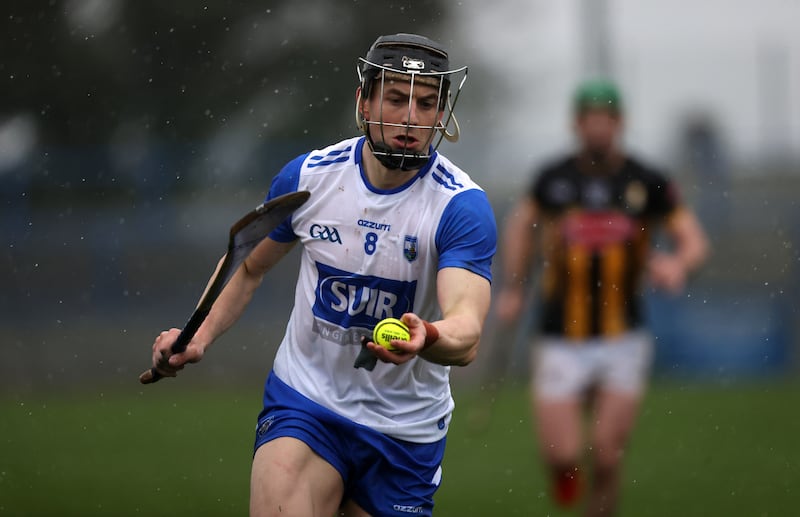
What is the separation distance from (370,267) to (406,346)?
762 millimetres

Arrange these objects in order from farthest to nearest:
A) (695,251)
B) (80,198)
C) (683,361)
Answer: (80,198), (683,361), (695,251)

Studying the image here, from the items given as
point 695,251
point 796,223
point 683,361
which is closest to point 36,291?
point 683,361

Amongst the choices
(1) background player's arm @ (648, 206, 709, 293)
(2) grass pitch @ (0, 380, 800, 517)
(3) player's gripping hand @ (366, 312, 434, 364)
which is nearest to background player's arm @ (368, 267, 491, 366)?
(3) player's gripping hand @ (366, 312, 434, 364)

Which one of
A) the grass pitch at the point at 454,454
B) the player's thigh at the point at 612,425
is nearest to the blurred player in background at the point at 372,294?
the player's thigh at the point at 612,425

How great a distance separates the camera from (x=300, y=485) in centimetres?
355

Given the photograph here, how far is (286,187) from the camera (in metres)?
3.89

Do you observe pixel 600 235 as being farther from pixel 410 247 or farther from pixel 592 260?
pixel 410 247

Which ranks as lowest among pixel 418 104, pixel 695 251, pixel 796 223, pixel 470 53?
pixel 796 223

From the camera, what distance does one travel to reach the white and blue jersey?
12.0 feet

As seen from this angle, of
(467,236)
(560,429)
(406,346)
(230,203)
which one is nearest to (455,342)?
(406,346)

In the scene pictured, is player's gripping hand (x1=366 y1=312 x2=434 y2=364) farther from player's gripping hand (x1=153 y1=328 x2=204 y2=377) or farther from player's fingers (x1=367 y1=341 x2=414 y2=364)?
player's gripping hand (x1=153 y1=328 x2=204 y2=377)

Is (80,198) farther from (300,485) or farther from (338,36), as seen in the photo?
(300,485)

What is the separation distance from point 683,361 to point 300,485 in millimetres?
10774

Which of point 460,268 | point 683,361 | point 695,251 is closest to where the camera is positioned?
point 460,268
